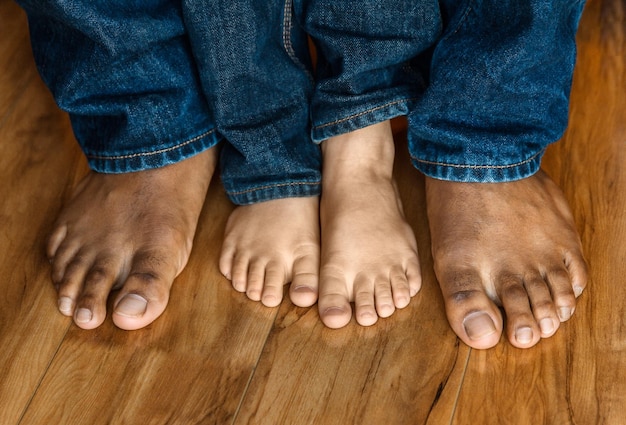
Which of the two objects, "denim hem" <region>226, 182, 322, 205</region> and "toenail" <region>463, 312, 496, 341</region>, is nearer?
"toenail" <region>463, 312, 496, 341</region>

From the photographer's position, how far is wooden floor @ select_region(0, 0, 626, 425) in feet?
2.75

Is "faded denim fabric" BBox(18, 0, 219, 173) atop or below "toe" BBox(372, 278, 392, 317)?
atop

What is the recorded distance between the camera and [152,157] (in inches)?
39.2

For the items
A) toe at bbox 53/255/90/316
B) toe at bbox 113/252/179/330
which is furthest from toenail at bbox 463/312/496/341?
toe at bbox 53/255/90/316

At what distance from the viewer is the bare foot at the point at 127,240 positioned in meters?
0.93

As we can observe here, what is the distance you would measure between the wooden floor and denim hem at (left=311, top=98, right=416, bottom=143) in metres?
0.15

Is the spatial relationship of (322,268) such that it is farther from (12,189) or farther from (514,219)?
(12,189)

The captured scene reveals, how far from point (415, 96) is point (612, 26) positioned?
0.52 metres

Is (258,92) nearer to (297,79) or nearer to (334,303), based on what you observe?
(297,79)

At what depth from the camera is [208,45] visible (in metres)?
0.91

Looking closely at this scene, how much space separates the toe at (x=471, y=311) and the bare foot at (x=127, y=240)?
0.36 meters

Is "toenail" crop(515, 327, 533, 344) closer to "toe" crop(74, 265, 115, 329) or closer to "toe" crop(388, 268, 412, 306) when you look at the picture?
"toe" crop(388, 268, 412, 306)

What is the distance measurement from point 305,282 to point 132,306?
22 centimetres

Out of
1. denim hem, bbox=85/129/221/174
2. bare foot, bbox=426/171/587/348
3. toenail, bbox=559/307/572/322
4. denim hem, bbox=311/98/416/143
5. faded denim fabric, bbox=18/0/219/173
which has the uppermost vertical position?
faded denim fabric, bbox=18/0/219/173
